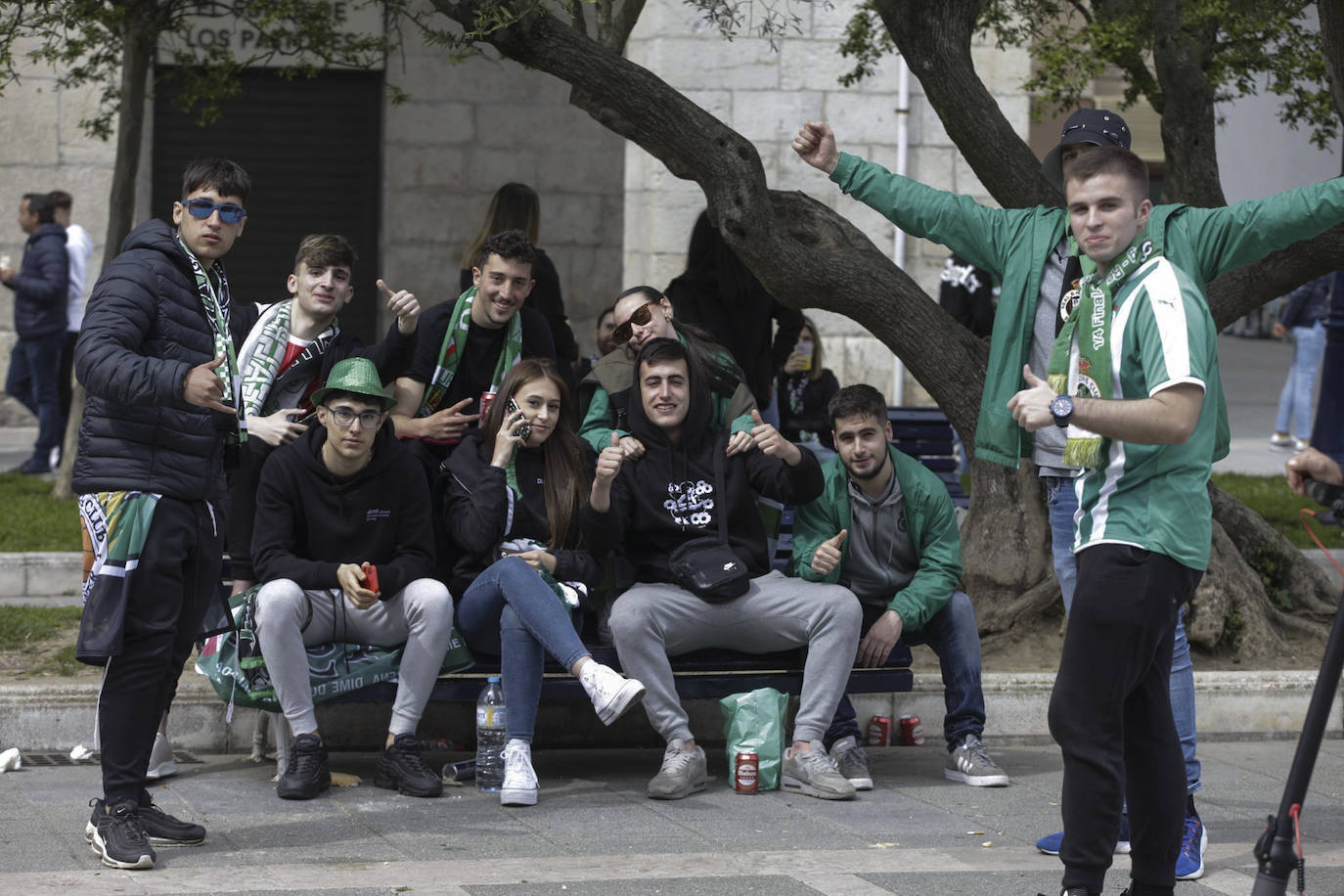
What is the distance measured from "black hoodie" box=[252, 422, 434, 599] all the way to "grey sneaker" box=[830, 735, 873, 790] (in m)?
1.51

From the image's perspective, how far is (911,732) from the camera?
696cm

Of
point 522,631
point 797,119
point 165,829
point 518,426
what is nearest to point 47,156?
point 797,119

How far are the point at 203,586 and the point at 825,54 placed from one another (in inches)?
393

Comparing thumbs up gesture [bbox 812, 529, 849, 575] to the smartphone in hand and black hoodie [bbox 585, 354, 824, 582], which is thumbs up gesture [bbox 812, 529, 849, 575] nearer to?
black hoodie [bbox 585, 354, 824, 582]

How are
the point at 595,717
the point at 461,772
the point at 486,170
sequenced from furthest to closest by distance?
the point at 486,170 < the point at 595,717 < the point at 461,772

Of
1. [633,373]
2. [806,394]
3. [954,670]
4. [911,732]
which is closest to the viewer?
[954,670]

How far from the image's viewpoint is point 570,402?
659 centimetres

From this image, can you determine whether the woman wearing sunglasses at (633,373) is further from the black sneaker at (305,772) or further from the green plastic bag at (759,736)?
the black sneaker at (305,772)

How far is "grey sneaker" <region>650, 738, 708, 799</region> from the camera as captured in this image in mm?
6000

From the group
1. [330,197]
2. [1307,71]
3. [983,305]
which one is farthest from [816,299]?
[330,197]

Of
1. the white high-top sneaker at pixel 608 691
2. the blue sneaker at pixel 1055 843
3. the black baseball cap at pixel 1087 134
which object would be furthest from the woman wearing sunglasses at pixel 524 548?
the black baseball cap at pixel 1087 134

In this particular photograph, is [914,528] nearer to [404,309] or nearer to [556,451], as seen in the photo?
[556,451]

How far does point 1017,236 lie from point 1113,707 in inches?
56.9

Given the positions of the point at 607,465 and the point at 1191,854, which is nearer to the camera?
the point at 1191,854
